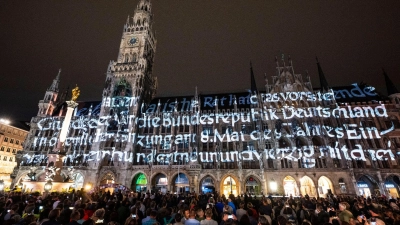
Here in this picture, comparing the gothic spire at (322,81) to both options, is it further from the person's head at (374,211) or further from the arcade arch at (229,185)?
the person's head at (374,211)

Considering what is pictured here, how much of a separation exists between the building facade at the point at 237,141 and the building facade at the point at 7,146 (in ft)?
92.2

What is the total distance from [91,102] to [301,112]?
5241 centimetres

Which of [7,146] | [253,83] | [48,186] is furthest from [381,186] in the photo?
[7,146]

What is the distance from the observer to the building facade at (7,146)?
6175 cm

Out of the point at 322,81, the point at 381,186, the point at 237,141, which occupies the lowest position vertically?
the point at 381,186

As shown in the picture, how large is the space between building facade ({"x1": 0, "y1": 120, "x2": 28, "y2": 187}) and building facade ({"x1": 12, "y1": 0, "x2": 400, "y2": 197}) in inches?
1107

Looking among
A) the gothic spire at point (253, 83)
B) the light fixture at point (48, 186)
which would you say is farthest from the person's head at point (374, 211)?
the gothic spire at point (253, 83)

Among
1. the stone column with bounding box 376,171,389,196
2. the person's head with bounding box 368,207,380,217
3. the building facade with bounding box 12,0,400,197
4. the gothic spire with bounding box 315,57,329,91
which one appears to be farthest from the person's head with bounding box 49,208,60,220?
the gothic spire with bounding box 315,57,329,91

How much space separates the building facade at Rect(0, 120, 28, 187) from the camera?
2431 inches

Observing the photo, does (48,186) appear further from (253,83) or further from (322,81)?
(322,81)

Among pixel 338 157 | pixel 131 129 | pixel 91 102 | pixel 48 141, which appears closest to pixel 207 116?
pixel 131 129

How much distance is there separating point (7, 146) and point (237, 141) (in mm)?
75628

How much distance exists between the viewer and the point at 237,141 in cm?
3972

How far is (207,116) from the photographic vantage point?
4241 cm
